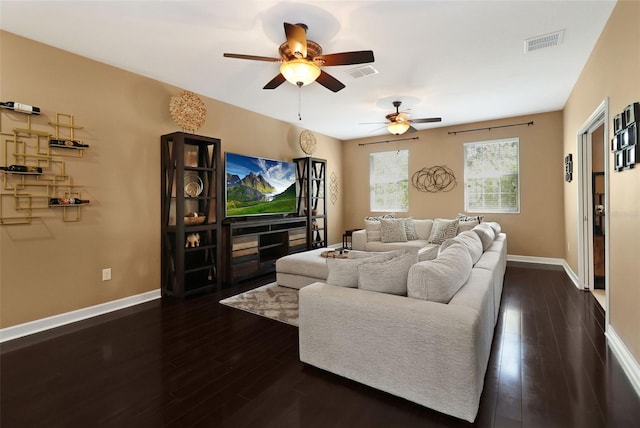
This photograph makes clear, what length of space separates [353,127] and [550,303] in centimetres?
455

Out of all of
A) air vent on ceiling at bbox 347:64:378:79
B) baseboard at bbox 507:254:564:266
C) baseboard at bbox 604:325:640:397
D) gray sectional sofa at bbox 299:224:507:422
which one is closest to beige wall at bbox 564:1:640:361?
baseboard at bbox 604:325:640:397

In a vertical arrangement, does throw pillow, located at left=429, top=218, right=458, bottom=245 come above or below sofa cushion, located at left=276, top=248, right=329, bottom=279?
above

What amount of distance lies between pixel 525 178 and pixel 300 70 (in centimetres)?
509

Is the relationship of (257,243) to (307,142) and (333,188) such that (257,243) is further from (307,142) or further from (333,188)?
(333,188)

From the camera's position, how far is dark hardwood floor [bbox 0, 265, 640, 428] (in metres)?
1.73

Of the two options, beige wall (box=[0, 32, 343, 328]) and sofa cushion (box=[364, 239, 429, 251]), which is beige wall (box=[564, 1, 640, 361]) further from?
beige wall (box=[0, 32, 343, 328])

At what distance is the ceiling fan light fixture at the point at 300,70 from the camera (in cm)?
262

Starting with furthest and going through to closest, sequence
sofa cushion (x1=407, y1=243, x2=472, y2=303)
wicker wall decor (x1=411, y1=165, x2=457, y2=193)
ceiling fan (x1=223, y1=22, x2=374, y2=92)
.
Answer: wicker wall decor (x1=411, y1=165, x2=457, y2=193), ceiling fan (x1=223, y1=22, x2=374, y2=92), sofa cushion (x1=407, y1=243, x2=472, y2=303)

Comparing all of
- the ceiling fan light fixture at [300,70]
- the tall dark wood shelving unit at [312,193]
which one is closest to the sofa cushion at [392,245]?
the tall dark wood shelving unit at [312,193]

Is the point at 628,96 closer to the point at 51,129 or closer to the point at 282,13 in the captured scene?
the point at 282,13

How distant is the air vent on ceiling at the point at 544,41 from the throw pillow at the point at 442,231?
2.90 m

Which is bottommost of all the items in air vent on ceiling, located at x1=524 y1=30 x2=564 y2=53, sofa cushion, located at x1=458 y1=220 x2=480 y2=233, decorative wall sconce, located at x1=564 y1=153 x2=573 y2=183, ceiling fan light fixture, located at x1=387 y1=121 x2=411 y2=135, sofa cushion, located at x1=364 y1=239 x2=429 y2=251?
sofa cushion, located at x1=364 y1=239 x2=429 y2=251

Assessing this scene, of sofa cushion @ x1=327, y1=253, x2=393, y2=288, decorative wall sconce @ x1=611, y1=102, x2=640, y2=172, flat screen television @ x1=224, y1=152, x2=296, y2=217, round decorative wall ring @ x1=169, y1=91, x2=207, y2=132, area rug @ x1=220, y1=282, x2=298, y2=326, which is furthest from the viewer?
flat screen television @ x1=224, y1=152, x2=296, y2=217

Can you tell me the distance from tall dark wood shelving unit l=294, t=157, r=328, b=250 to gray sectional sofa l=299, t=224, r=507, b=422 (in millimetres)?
3830
